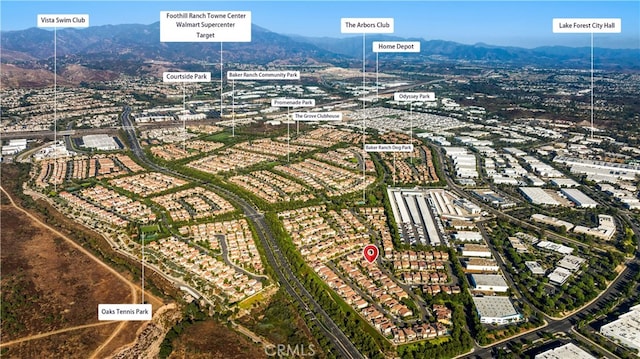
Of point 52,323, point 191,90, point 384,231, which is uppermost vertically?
point 191,90

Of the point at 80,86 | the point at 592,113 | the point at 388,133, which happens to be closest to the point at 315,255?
the point at 388,133

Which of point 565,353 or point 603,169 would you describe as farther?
point 603,169

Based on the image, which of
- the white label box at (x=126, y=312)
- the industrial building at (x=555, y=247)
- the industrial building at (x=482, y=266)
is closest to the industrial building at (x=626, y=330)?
the industrial building at (x=482, y=266)

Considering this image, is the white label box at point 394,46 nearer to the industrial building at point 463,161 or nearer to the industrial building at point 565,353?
the industrial building at point 463,161

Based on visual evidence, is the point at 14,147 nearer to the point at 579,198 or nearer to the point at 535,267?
the point at 535,267

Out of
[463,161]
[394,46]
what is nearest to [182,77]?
[394,46]

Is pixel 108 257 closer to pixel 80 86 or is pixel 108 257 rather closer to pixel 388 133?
pixel 388 133
